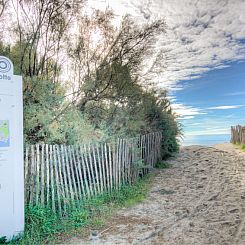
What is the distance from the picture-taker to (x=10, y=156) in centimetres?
484

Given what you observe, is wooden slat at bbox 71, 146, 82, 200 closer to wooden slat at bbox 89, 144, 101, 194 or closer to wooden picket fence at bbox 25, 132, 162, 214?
wooden picket fence at bbox 25, 132, 162, 214

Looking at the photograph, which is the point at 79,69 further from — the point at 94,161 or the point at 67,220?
the point at 67,220

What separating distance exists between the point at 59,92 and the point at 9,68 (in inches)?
89.6

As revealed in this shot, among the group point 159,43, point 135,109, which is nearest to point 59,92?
point 135,109

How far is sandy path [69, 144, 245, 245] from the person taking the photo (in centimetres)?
482

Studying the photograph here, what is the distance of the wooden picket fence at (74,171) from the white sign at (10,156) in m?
→ 0.48

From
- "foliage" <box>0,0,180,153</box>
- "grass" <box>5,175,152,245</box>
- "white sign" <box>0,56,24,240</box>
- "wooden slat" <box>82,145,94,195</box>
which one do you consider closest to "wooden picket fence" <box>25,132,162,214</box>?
"wooden slat" <box>82,145,94,195</box>

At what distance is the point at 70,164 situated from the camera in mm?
6297

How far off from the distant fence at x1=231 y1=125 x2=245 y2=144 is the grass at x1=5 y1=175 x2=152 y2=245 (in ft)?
56.2

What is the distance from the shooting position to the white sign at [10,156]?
4.78 meters

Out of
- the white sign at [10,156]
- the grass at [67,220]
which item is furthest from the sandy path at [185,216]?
the white sign at [10,156]

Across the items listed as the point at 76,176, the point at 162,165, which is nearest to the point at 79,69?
the point at 76,176

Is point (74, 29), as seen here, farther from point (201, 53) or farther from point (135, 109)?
point (201, 53)

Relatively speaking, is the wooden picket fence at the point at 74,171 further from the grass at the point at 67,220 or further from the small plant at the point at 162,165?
the small plant at the point at 162,165
